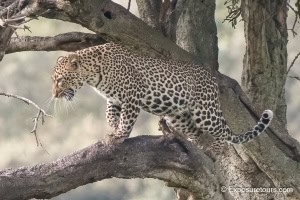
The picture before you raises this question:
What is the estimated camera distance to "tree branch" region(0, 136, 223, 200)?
21.6 ft

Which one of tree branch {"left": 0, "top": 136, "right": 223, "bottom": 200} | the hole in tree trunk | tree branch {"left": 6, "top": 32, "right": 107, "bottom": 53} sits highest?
the hole in tree trunk

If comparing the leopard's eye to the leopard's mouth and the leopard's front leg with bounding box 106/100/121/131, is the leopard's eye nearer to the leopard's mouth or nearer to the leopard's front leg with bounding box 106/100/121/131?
the leopard's mouth

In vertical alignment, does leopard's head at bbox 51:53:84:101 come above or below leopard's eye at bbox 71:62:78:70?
below

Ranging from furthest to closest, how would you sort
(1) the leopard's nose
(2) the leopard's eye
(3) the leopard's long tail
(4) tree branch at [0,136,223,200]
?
(3) the leopard's long tail → (2) the leopard's eye → (1) the leopard's nose → (4) tree branch at [0,136,223,200]

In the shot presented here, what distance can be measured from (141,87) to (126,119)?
0.34 meters

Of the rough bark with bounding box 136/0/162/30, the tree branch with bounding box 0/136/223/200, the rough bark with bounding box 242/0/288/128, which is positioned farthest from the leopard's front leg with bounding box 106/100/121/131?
the rough bark with bounding box 136/0/162/30

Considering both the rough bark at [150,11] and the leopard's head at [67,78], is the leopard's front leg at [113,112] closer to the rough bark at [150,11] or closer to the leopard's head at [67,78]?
the leopard's head at [67,78]

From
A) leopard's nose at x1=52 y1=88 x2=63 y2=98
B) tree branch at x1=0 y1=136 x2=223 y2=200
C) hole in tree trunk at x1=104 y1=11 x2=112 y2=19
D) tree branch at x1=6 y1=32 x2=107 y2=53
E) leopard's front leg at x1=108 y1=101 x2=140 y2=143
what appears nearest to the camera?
tree branch at x1=0 y1=136 x2=223 y2=200

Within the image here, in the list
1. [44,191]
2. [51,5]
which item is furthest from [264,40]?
[44,191]

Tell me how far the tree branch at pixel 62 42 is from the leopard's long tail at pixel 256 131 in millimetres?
1384

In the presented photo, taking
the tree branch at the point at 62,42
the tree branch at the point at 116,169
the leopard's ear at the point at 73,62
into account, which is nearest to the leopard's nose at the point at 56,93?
the leopard's ear at the point at 73,62

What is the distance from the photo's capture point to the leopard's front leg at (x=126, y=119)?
23.5ft

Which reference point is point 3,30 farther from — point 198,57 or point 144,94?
point 198,57

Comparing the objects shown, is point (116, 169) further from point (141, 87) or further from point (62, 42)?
point (62, 42)
